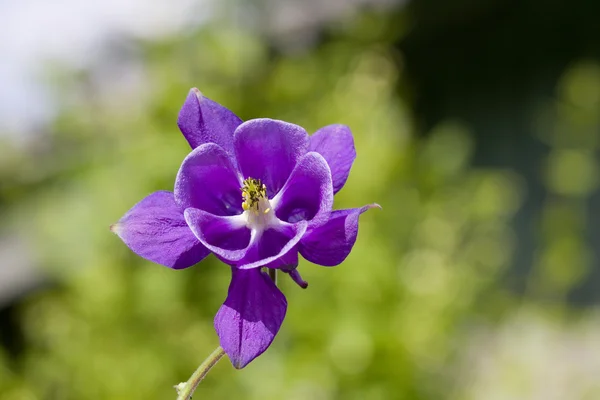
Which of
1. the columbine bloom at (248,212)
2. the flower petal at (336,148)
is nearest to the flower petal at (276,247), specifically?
the columbine bloom at (248,212)

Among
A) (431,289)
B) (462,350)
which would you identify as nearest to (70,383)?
(431,289)

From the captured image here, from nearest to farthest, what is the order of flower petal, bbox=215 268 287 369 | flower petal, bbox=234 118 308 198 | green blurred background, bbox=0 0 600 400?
flower petal, bbox=215 268 287 369 → flower petal, bbox=234 118 308 198 → green blurred background, bbox=0 0 600 400

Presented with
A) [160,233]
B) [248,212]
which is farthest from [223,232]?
[160,233]

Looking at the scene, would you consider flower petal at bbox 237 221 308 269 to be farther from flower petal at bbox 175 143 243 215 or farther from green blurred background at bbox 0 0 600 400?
green blurred background at bbox 0 0 600 400

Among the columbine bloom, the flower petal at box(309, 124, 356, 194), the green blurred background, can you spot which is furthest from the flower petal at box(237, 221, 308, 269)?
the green blurred background

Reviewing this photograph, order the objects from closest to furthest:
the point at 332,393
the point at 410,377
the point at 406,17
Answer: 1. the point at 332,393
2. the point at 410,377
3. the point at 406,17

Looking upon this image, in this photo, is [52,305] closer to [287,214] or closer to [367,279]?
[367,279]

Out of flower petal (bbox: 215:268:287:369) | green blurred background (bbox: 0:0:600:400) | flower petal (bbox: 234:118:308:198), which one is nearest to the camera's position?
flower petal (bbox: 215:268:287:369)
